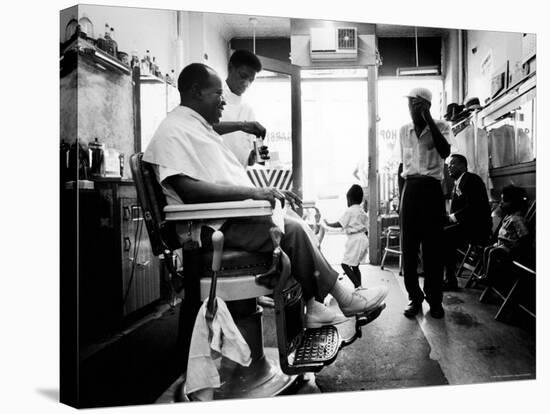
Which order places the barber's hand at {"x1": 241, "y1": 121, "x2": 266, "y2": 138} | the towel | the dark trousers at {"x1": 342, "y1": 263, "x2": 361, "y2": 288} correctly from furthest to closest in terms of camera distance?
the dark trousers at {"x1": 342, "y1": 263, "x2": 361, "y2": 288} → the barber's hand at {"x1": 241, "y1": 121, "x2": 266, "y2": 138} → the towel

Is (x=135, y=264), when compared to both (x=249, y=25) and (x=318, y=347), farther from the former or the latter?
(x=249, y=25)

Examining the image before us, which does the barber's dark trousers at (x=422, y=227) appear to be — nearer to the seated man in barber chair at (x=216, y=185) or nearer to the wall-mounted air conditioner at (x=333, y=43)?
the seated man in barber chair at (x=216, y=185)

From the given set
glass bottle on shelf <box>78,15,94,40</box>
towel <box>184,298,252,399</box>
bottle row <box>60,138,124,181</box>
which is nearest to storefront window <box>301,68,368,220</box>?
towel <box>184,298,252,399</box>

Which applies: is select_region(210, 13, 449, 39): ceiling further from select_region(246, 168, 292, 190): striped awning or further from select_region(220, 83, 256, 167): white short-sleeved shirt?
select_region(246, 168, 292, 190): striped awning

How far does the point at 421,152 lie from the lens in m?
2.48

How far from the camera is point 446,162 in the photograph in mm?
2504

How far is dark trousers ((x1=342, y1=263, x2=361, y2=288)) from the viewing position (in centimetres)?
239

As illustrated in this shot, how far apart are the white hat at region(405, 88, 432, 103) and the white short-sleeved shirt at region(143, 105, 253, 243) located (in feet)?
3.20

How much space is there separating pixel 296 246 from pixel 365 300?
48cm

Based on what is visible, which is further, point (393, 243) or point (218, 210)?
point (393, 243)

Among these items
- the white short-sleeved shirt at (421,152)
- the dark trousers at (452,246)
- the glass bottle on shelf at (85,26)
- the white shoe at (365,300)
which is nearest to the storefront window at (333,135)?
the white short-sleeved shirt at (421,152)

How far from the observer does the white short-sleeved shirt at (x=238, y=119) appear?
2.24 meters

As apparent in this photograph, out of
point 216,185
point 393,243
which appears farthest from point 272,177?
point 393,243

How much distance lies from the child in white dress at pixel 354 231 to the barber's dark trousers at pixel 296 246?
164 millimetres
